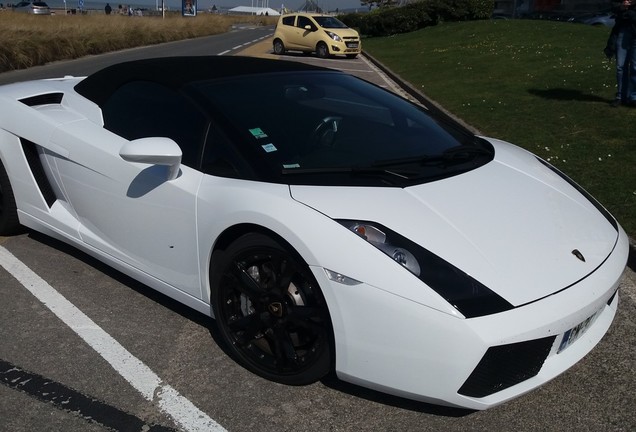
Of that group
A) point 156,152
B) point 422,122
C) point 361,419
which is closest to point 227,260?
point 156,152

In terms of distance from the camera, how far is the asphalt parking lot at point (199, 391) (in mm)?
2684

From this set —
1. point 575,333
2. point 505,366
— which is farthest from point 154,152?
point 575,333

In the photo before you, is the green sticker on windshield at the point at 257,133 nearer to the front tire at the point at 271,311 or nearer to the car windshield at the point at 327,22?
the front tire at the point at 271,311

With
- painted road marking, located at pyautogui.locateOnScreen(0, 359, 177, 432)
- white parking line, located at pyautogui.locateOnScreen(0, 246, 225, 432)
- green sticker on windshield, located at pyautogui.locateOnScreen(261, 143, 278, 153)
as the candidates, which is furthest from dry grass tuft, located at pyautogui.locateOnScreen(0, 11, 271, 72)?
green sticker on windshield, located at pyautogui.locateOnScreen(261, 143, 278, 153)

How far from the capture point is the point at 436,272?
254 centimetres

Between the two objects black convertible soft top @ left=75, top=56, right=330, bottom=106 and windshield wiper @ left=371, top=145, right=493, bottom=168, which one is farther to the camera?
black convertible soft top @ left=75, top=56, right=330, bottom=106

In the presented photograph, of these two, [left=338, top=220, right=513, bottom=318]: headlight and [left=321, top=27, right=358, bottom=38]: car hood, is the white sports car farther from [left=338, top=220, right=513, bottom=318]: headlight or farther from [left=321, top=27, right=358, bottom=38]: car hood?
[left=321, top=27, right=358, bottom=38]: car hood

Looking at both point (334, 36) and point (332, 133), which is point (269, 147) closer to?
point (332, 133)

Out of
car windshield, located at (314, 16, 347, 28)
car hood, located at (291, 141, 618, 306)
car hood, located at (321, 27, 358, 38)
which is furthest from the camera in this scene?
car windshield, located at (314, 16, 347, 28)

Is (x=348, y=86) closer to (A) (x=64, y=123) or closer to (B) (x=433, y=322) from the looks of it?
(A) (x=64, y=123)

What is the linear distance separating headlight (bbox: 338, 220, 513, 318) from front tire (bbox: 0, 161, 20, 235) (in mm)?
2667

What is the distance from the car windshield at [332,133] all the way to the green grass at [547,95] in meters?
1.98

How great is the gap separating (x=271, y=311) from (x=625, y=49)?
778 centimetres

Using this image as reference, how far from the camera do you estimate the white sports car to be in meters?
2.50
